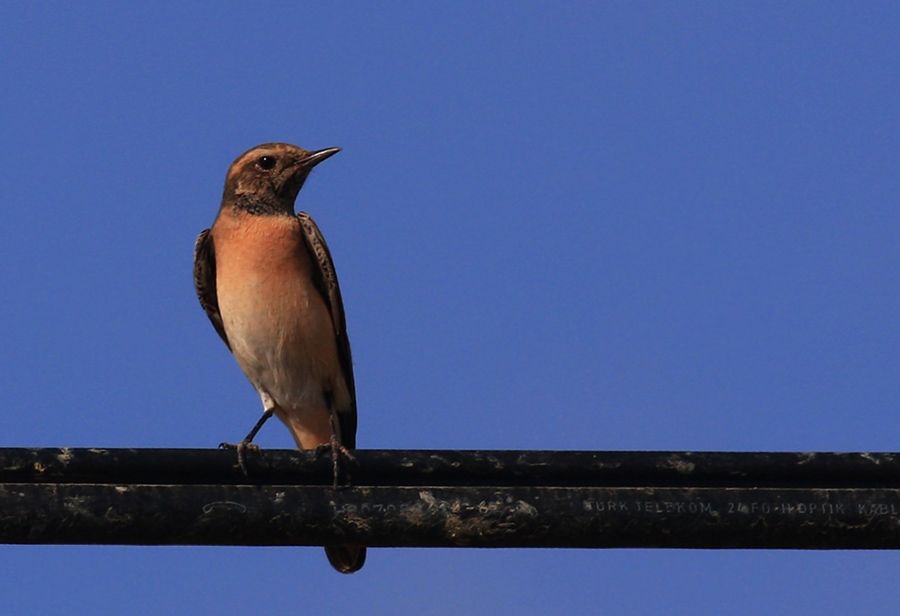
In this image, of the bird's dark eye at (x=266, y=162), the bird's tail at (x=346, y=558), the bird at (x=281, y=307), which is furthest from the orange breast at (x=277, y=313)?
the bird's tail at (x=346, y=558)

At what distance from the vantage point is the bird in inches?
455

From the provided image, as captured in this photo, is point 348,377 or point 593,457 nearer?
point 593,457

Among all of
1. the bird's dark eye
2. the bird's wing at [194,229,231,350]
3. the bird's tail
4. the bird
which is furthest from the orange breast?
the bird's tail

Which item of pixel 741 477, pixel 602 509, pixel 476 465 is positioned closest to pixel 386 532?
pixel 476 465

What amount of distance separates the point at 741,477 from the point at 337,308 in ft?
20.1

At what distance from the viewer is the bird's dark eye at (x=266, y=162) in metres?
12.8

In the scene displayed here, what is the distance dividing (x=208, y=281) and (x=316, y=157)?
129cm

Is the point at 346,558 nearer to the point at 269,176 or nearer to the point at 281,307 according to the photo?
the point at 281,307

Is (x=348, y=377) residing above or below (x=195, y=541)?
above

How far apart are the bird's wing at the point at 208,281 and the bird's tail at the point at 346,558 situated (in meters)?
2.04

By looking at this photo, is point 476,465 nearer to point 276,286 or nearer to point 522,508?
point 522,508

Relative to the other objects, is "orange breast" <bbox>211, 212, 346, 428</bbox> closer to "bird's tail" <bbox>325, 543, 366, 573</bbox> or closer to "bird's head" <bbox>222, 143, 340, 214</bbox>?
"bird's head" <bbox>222, 143, 340, 214</bbox>

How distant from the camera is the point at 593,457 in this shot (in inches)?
233

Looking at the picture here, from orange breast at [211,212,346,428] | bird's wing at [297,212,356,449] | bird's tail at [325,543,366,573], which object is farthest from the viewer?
bird's wing at [297,212,356,449]
